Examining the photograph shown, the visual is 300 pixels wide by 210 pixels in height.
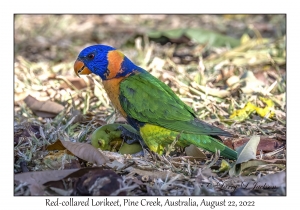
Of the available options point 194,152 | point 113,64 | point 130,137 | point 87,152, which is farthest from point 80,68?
point 194,152

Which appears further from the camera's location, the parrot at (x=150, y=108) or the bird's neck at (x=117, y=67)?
the bird's neck at (x=117, y=67)

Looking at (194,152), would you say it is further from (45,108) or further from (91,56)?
(45,108)

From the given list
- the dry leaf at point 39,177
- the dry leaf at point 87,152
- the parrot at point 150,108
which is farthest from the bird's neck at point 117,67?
the dry leaf at point 39,177

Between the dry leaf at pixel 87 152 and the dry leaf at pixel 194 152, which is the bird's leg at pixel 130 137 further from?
the dry leaf at pixel 87 152

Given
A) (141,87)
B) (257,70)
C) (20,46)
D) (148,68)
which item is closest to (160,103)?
(141,87)

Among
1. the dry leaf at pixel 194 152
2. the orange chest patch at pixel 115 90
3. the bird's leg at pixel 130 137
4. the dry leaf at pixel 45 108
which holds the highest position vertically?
the orange chest patch at pixel 115 90

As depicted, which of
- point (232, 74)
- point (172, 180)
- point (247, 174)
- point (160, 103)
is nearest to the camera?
point (172, 180)

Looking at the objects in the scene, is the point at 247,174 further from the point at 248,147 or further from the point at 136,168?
the point at 136,168
